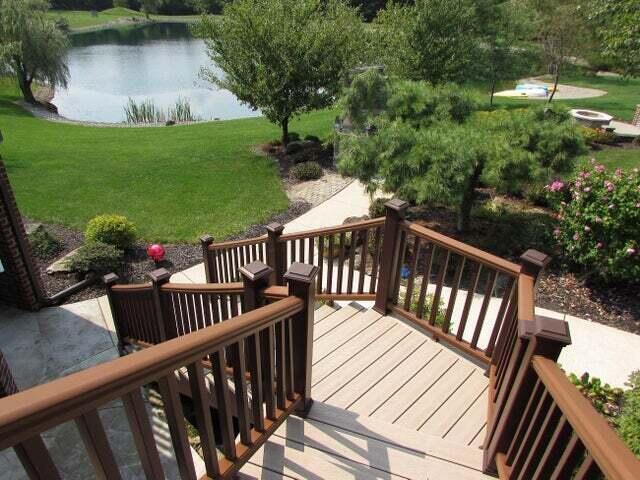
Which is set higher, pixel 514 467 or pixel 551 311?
pixel 514 467

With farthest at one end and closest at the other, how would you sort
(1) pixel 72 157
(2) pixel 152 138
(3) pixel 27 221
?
(2) pixel 152 138, (1) pixel 72 157, (3) pixel 27 221

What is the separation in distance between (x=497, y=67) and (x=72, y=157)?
15343 millimetres

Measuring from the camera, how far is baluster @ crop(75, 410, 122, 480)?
1.45 metres

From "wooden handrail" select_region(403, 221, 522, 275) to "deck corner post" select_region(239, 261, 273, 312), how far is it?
5.24 feet

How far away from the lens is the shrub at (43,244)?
7770 mm

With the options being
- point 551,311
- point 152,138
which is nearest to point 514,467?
point 551,311

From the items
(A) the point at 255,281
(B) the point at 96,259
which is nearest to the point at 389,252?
(A) the point at 255,281

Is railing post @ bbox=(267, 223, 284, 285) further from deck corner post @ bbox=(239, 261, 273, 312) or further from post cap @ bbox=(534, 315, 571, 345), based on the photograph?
post cap @ bbox=(534, 315, 571, 345)

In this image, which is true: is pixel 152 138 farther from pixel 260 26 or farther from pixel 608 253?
pixel 608 253

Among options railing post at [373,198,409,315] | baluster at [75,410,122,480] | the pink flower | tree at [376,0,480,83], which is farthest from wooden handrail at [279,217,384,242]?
tree at [376,0,480,83]

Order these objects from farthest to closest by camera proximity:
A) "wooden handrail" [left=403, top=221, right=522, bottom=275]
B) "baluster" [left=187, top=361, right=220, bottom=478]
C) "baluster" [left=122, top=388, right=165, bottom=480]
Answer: "wooden handrail" [left=403, top=221, right=522, bottom=275] → "baluster" [left=187, top=361, right=220, bottom=478] → "baluster" [left=122, top=388, right=165, bottom=480]

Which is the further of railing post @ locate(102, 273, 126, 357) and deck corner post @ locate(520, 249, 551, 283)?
railing post @ locate(102, 273, 126, 357)

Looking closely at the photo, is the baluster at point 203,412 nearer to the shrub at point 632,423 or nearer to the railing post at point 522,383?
the railing post at point 522,383

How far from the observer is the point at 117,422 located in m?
4.17
